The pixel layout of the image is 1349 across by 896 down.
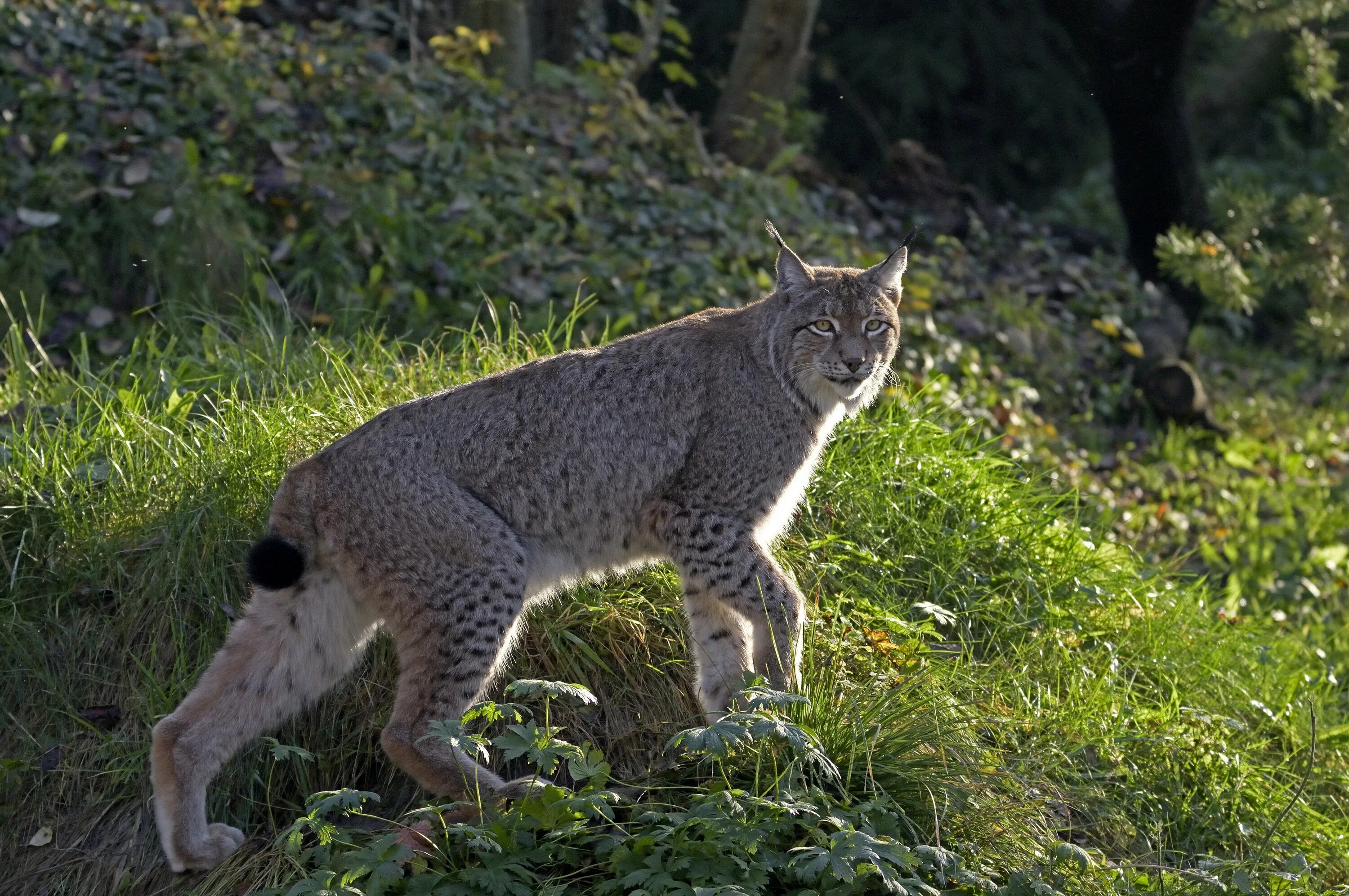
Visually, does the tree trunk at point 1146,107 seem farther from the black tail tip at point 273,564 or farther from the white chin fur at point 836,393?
the black tail tip at point 273,564

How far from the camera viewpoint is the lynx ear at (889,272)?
4.73 metres

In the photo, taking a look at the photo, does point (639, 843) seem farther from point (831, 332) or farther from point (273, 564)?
point (831, 332)

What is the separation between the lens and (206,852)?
3826 millimetres

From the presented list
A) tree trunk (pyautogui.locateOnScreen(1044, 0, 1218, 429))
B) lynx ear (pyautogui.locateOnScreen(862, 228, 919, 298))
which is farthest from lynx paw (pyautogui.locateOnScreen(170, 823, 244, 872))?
tree trunk (pyautogui.locateOnScreen(1044, 0, 1218, 429))

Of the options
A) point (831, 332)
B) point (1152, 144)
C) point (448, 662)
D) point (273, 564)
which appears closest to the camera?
point (273, 564)

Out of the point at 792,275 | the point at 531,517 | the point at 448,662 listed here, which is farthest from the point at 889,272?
the point at 448,662

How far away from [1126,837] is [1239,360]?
7301 mm

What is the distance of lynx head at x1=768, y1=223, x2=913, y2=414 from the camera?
4.55 metres

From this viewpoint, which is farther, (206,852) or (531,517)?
(531,517)

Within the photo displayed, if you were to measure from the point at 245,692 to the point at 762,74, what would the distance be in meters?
7.32

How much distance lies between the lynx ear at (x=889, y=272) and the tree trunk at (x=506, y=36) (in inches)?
216

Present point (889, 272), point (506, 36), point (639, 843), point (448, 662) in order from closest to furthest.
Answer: point (639, 843) < point (448, 662) < point (889, 272) < point (506, 36)

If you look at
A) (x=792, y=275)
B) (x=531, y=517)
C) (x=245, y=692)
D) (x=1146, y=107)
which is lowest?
(x=245, y=692)

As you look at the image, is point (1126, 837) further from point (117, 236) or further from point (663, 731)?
point (117, 236)
